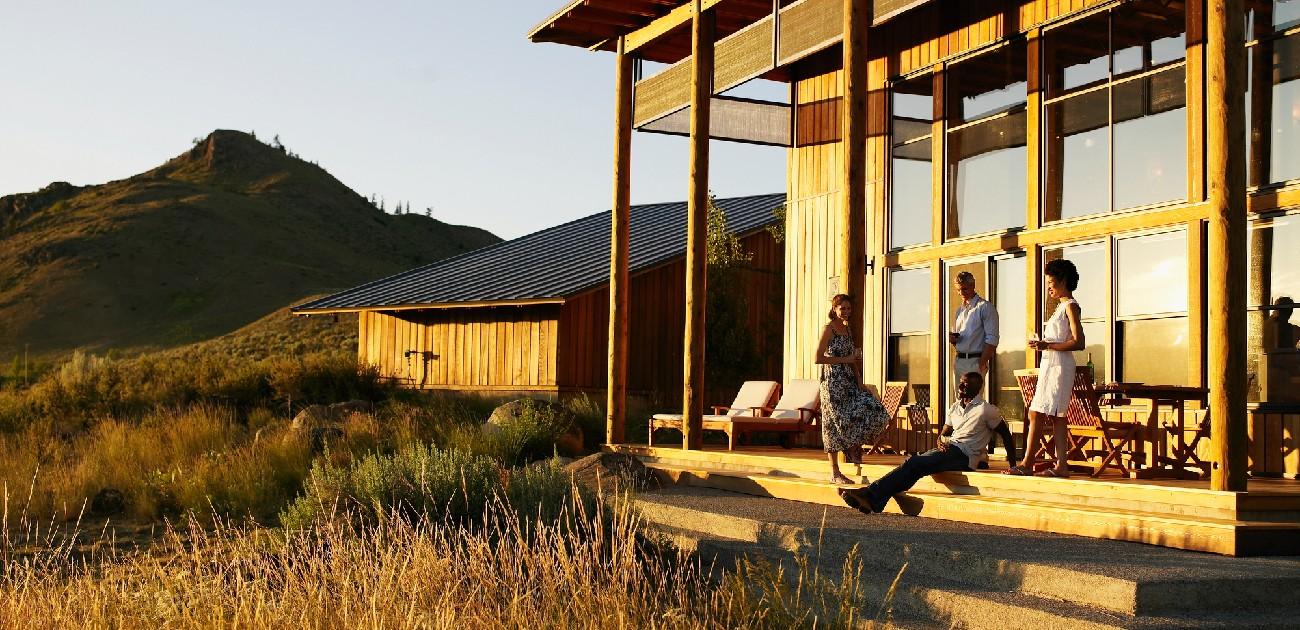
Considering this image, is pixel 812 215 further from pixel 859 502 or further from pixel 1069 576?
pixel 1069 576

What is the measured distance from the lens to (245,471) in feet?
49.1

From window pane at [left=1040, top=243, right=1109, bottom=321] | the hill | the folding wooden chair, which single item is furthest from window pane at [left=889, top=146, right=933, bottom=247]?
the hill

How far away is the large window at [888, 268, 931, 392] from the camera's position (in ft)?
47.8

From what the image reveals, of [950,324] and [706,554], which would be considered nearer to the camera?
[706,554]

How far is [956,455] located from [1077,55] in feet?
15.6

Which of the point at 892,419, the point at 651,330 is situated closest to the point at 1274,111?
the point at 892,419

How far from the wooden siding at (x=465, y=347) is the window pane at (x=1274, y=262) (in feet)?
51.5

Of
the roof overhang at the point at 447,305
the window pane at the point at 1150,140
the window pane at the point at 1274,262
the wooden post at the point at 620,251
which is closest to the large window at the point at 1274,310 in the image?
the window pane at the point at 1274,262

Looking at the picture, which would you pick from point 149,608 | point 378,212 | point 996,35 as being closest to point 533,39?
point 996,35

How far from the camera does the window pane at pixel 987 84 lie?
13.4 m

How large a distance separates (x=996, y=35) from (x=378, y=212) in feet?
259

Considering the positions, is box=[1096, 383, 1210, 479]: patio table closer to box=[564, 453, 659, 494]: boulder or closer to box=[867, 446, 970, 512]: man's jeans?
box=[867, 446, 970, 512]: man's jeans

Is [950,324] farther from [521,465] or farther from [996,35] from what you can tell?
[521,465]

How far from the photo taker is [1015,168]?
13.4 meters
